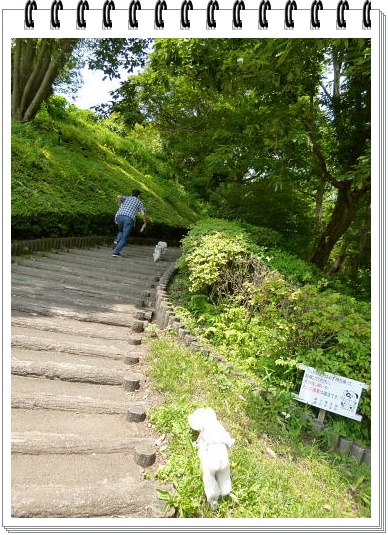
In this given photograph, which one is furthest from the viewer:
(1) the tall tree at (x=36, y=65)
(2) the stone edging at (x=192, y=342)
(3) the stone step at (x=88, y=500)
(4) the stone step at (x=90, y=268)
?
(1) the tall tree at (x=36, y=65)

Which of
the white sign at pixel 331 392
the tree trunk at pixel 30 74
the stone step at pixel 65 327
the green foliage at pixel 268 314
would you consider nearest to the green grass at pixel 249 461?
the white sign at pixel 331 392

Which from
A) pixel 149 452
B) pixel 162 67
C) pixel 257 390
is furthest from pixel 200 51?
pixel 149 452

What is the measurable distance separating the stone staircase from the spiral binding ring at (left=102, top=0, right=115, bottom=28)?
3.18m

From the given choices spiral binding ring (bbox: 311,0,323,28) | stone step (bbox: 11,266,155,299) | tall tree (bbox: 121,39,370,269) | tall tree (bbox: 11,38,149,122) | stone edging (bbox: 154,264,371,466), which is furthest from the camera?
tall tree (bbox: 11,38,149,122)

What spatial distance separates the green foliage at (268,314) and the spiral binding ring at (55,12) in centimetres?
316

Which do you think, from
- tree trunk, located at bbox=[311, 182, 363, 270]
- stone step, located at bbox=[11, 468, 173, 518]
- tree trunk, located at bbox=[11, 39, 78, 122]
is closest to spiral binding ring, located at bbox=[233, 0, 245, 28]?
stone step, located at bbox=[11, 468, 173, 518]

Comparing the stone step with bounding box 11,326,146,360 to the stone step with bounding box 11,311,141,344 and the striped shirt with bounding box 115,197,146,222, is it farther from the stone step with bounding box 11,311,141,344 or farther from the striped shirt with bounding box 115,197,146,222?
the striped shirt with bounding box 115,197,146,222

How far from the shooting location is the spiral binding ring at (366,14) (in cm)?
267

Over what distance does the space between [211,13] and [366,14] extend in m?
1.12

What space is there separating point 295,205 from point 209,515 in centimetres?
843

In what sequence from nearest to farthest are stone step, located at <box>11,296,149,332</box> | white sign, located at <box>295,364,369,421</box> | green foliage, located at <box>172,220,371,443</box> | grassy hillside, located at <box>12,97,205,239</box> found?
white sign, located at <box>295,364,369,421</box> → green foliage, located at <box>172,220,371,443</box> → stone step, located at <box>11,296,149,332</box> → grassy hillside, located at <box>12,97,205,239</box>

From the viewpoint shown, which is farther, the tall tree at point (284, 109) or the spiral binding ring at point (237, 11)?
the tall tree at point (284, 109)

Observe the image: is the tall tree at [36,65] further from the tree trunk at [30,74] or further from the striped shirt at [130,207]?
the striped shirt at [130,207]

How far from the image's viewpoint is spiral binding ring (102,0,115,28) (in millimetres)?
2627
